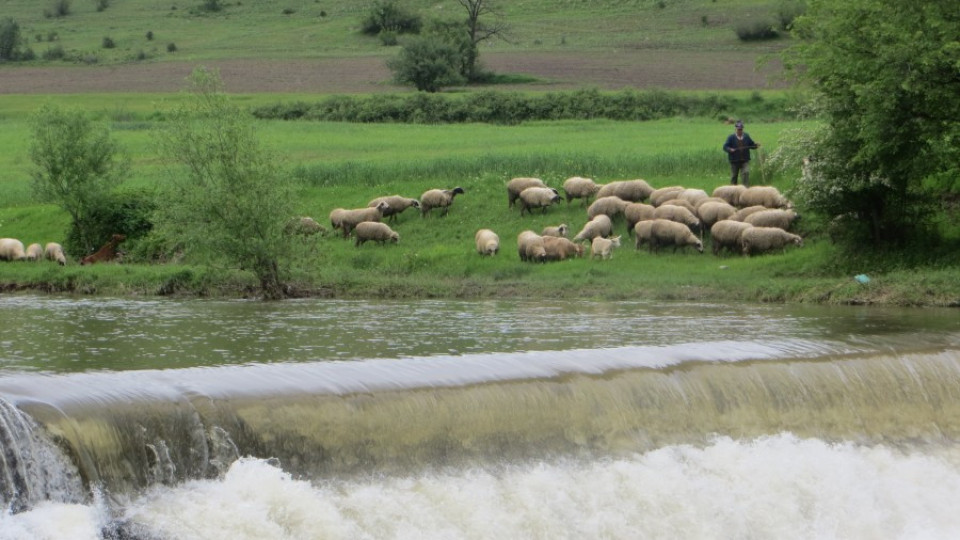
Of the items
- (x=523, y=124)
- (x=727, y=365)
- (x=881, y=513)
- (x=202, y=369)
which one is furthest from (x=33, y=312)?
(x=523, y=124)

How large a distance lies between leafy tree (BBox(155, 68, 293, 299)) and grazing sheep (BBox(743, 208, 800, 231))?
447 inches

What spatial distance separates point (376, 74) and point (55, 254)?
1873 inches

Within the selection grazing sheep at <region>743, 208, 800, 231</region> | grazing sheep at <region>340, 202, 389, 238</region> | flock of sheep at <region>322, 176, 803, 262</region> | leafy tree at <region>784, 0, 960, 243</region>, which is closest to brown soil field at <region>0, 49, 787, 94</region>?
flock of sheep at <region>322, 176, 803, 262</region>

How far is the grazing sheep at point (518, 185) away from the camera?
37.8m

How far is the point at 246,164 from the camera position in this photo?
1222 inches

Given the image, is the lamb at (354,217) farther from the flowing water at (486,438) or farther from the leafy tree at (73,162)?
the flowing water at (486,438)

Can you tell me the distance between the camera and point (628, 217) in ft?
113

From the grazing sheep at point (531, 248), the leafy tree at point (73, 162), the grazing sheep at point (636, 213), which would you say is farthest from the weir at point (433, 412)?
the leafy tree at point (73, 162)

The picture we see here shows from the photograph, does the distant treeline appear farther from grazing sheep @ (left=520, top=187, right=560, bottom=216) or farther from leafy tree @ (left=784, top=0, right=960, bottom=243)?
leafy tree @ (left=784, top=0, right=960, bottom=243)

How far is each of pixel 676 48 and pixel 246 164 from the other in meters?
62.5

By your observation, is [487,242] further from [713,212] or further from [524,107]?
[524,107]

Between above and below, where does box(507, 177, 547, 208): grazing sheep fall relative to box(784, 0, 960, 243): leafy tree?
below

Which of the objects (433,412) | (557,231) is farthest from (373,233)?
(433,412)

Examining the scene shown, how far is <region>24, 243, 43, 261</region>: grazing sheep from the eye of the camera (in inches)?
1464
